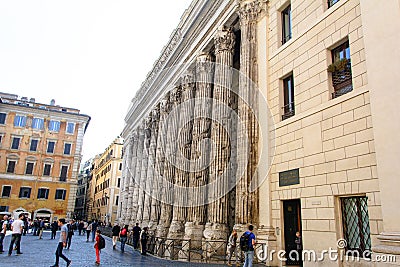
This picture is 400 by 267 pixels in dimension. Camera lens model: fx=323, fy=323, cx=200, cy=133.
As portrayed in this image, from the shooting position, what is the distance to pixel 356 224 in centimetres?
907

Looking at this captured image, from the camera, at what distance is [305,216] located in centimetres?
1074

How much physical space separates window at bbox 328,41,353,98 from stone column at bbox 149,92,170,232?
17217 mm

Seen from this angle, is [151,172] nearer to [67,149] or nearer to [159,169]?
[159,169]

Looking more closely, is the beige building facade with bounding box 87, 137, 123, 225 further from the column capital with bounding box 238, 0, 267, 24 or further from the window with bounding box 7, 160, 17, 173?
the column capital with bounding box 238, 0, 267, 24

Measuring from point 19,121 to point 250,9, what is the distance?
39.1m

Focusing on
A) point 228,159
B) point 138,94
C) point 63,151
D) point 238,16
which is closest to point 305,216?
point 228,159

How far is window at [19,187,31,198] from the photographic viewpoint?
4109 centimetres

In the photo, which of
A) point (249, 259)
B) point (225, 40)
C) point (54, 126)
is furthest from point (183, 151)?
point (54, 126)

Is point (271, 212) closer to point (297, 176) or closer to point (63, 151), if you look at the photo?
point (297, 176)

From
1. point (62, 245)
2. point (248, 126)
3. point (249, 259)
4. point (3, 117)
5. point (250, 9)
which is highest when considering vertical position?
point (3, 117)

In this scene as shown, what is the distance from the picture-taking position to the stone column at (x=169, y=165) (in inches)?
877

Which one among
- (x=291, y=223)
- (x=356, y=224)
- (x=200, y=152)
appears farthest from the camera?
(x=200, y=152)

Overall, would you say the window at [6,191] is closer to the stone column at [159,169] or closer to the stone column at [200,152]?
the stone column at [159,169]

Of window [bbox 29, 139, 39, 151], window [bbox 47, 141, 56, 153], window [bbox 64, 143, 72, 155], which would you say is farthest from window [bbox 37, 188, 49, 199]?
window [bbox 29, 139, 39, 151]
